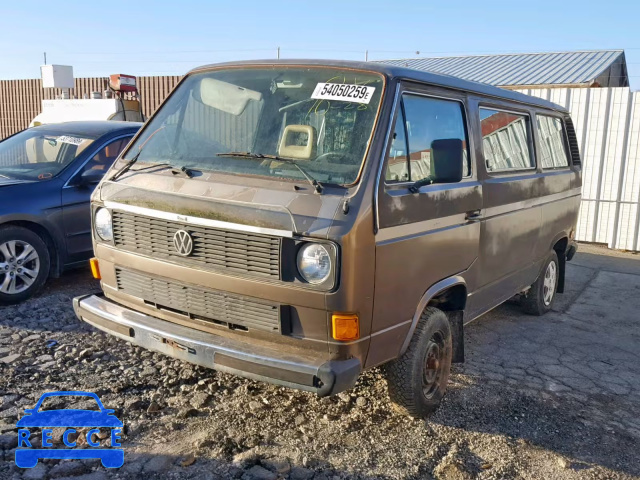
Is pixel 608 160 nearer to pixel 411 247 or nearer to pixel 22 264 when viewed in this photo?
pixel 411 247

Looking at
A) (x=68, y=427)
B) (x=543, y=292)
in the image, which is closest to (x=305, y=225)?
(x=68, y=427)

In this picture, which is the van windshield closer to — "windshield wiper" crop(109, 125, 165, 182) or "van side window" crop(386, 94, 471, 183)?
"windshield wiper" crop(109, 125, 165, 182)

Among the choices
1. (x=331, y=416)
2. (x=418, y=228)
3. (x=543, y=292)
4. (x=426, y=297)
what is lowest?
(x=331, y=416)

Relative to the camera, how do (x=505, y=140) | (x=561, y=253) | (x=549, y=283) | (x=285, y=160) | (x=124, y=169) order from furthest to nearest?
(x=561, y=253)
(x=549, y=283)
(x=505, y=140)
(x=124, y=169)
(x=285, y=160)

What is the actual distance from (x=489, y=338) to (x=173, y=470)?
3528 millimetres

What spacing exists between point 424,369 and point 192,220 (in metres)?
1.79

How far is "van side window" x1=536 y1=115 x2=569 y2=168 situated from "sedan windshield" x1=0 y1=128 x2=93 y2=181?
472 cm

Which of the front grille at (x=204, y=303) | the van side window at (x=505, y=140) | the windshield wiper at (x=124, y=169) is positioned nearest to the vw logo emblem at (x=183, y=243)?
the front grille at (x=204, y=303)

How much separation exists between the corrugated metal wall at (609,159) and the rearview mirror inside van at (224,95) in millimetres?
8256

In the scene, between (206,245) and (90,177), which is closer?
(206,245)

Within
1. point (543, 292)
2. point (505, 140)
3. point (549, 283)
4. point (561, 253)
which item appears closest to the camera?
point (505, 140)

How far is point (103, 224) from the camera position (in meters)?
3.90

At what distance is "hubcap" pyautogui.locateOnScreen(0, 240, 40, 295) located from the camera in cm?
559

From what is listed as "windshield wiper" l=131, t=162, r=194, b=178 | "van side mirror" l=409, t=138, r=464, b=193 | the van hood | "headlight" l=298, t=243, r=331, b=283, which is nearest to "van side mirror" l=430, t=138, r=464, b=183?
"van side mirror" l=409, t=138, r=464, b=193
